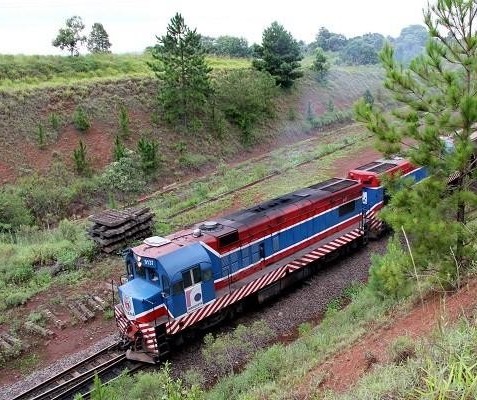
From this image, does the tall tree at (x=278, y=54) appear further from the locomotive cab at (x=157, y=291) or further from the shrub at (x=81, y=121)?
the locomotive cab at (x=157, y=291)

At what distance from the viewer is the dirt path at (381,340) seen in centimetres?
745

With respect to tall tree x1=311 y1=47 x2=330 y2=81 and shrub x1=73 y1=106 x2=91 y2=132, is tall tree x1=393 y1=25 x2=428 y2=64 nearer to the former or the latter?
tall tree x1=311 y1=47 x2=330 y2=81

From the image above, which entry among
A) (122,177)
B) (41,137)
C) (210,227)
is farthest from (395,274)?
(41,137)

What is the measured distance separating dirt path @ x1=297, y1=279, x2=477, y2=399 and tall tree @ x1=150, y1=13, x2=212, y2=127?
95.8 ft

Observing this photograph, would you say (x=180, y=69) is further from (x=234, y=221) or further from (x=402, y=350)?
(x=402, y=350)

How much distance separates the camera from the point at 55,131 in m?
33.2

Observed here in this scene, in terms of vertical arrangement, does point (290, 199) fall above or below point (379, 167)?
below

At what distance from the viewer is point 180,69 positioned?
36.0 metres

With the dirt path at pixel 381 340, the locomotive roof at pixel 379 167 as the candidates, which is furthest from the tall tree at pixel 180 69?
the dirt path at pixel 381 340

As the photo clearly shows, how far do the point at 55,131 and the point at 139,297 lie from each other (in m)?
24.1

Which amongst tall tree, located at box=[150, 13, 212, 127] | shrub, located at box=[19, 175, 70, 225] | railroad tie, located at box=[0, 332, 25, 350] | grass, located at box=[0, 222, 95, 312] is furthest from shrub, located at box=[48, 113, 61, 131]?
railroad tie, located at box=[0, 332, 25, 350]

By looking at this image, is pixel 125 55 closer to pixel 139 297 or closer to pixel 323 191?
pixel 323 191

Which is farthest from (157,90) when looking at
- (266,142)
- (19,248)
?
(19,248)

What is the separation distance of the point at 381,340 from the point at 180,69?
30.7 m
